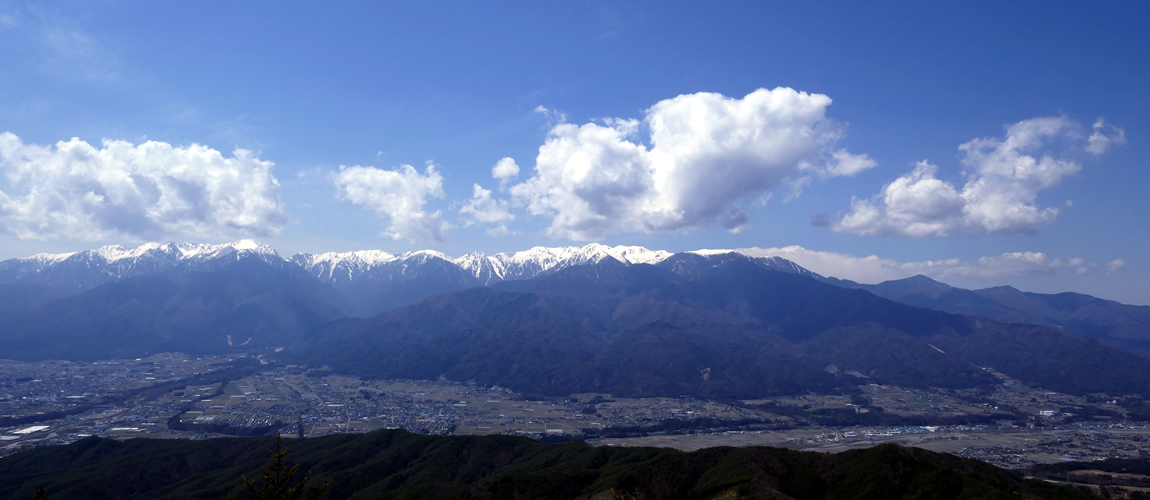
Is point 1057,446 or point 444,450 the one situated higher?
point 444,450

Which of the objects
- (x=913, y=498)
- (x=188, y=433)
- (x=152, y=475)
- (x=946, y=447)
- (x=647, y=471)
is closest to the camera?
(x=913, y=498)

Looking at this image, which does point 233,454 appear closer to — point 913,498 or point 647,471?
point 647,471

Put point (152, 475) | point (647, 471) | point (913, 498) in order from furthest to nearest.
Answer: point (152, 475), point (647, 471), point (913, 498)

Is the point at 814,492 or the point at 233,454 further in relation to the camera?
the point at 233,454

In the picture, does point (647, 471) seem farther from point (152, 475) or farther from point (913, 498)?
point (152, 475)

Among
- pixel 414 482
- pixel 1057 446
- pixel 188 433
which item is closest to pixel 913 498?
pixel 414 482

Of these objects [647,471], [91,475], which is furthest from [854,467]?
[91,475]
